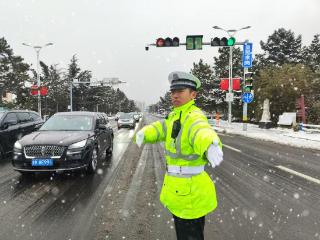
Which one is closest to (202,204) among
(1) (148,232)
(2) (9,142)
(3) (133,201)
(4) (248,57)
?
(1) (148,232)

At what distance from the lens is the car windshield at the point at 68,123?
9.31 m

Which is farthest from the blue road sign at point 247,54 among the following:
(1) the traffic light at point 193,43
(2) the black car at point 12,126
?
(2) the black car at point 12,126

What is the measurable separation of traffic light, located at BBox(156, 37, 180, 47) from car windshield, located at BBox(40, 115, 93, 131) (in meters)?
10.8

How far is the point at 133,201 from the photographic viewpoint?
594 centimetres

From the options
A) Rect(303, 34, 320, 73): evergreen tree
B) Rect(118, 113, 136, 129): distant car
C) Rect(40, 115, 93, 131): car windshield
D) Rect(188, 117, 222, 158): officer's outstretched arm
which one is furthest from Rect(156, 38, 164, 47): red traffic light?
Rect(303, 34, 320, 73): evergreen tree

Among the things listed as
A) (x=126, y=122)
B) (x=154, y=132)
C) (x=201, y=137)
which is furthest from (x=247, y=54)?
(x=201, y=137)

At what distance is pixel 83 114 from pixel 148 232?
634cm

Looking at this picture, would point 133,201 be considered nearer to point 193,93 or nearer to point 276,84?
point 193,93

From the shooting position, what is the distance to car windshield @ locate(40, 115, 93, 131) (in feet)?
30.6

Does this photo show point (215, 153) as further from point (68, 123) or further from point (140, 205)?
point (68, 123)

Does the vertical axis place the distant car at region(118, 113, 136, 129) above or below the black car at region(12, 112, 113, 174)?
below

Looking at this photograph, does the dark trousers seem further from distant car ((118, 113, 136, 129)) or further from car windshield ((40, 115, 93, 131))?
distant car ((118, 113, 136, 129))

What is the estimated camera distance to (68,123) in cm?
959

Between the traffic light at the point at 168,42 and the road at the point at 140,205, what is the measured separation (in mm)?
11742
